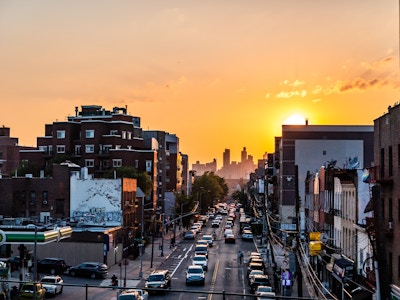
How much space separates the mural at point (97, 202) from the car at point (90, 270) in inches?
585

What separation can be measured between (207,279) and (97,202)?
24.3 metres

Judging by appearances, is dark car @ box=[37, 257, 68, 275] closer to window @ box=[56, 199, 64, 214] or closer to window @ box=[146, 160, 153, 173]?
window @ box=[56, 199, 64, 214]

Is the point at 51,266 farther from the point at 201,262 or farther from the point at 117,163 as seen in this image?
the point at 117,163

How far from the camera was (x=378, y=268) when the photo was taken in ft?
66.3

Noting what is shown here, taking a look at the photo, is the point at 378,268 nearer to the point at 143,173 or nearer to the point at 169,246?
the point at 169,246

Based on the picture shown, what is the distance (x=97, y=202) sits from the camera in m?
83.9

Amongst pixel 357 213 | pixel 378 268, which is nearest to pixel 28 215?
pixel 357 213

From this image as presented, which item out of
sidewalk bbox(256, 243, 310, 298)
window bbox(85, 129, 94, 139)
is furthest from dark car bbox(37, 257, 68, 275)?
window bbox(85, 129, 94, 139)

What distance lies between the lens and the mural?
8350cm

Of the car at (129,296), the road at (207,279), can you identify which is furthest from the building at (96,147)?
the car at (129,296)

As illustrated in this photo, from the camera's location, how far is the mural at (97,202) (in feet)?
274

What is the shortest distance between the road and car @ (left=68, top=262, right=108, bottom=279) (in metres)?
0.81

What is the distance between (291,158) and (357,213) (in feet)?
232

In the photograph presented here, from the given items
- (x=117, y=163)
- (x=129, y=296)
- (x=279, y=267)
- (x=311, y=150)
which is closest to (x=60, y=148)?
Result: (x=117, y=163)
